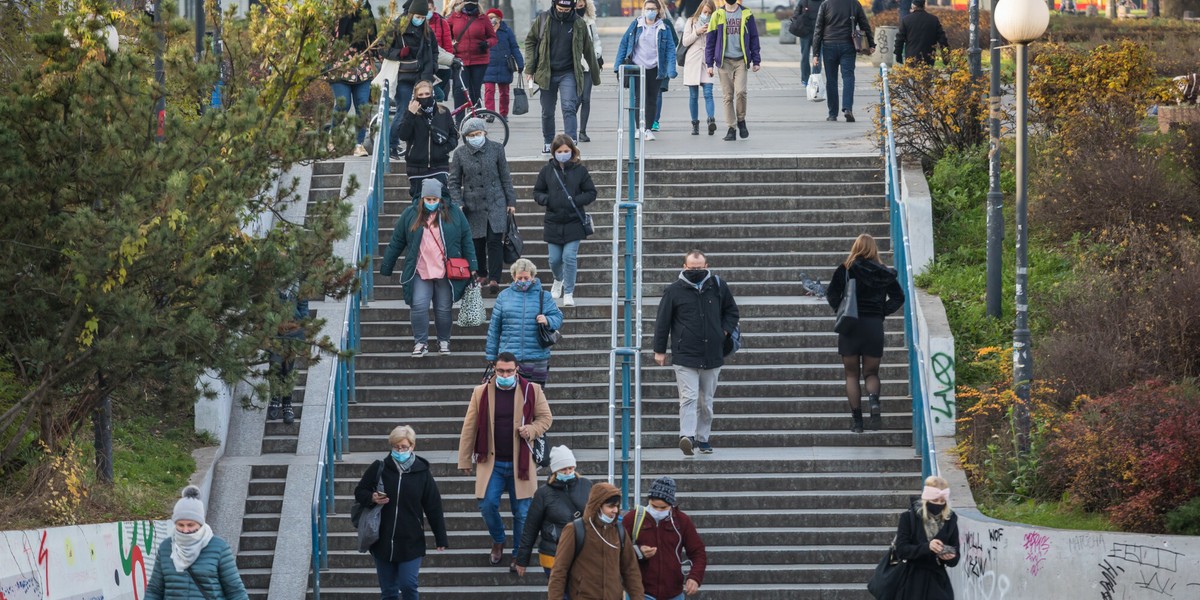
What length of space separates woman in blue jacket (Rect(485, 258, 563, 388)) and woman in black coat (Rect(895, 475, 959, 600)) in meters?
4.36

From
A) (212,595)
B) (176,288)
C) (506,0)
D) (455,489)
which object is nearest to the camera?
(212,595)

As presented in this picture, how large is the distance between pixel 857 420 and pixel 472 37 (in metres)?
9.16

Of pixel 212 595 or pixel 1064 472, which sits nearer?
pixel 212 595

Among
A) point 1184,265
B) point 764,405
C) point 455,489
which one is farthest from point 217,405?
point 1184,265

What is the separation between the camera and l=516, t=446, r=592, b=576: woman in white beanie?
12023 millimetres

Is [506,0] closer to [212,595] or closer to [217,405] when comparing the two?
[217,405]

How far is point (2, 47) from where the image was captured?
46.6 feet

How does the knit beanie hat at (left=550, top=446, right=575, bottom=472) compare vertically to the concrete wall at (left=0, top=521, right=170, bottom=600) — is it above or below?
above

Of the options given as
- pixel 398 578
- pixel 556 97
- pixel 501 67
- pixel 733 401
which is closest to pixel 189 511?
pixel 398 578

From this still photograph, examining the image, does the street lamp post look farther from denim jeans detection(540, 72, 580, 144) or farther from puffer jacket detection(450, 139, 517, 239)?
denim jeans detection(540, 72, 580, 144)

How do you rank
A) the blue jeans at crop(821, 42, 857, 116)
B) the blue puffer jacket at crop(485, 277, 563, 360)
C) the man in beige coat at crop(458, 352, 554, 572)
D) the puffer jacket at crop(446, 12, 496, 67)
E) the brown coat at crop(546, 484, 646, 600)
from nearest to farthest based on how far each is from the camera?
the brown coat at crop(546, 484, 646, 600)
the man in beige coat at crop(458, 352, 554, 572)
the blue puffer jacket at crop(485, 277, 563, 360)
the puffer jacket at crop(446, 12, 496, 67)
the blue jeans at crop(821, 42, 857, 116)

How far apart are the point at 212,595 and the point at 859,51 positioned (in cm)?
1545

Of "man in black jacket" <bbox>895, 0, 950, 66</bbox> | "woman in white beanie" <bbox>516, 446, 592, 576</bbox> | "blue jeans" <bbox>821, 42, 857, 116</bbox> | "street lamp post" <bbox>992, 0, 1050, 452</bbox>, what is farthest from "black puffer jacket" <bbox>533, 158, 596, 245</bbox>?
"man in black jacket" <bbox>895, 0, 950, 66</bbox>

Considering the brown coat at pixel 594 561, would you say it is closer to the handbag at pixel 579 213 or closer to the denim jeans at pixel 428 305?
the denim jeans at pixel 428 305
